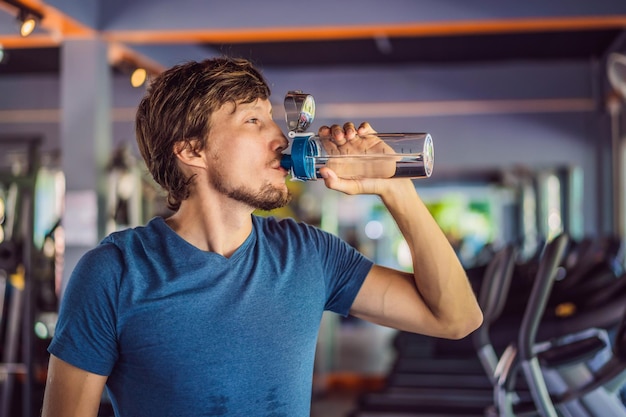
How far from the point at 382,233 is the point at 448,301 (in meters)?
16.3

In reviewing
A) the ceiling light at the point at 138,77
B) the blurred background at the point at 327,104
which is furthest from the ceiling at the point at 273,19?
the ceiling light at the point at 138,77

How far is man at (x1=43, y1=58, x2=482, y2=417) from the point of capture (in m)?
1.33

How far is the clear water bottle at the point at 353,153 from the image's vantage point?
140cm

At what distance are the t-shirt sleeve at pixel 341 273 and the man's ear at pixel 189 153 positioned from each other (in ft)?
0.98

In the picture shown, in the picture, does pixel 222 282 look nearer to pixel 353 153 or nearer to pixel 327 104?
pixel 353 153

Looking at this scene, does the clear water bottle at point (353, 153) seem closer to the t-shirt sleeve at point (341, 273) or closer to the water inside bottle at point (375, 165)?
the water inside bottle at point (375, 165)

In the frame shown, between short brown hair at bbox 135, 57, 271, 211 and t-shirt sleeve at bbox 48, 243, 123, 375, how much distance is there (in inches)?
Result: 11.6

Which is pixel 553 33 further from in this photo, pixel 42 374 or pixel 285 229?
pixel 285 229

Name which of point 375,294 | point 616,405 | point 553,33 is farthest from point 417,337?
point 375,294

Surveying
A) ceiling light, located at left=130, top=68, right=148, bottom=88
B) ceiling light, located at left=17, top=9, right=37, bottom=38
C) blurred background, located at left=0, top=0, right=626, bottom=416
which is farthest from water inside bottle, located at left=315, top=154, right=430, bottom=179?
ceiling light, located at left=130, top=68, right=148, bottom=88

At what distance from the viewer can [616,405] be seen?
258 centimetres

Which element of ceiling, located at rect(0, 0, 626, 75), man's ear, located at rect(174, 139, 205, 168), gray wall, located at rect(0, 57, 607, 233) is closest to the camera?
man's ear, located at rect(174, 139, 205, 168)

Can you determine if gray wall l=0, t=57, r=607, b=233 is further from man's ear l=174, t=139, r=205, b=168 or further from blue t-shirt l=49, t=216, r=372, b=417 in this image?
blue t-shirt l=49, t=216, r=372, b=417

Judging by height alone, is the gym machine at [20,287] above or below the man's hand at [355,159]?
below
